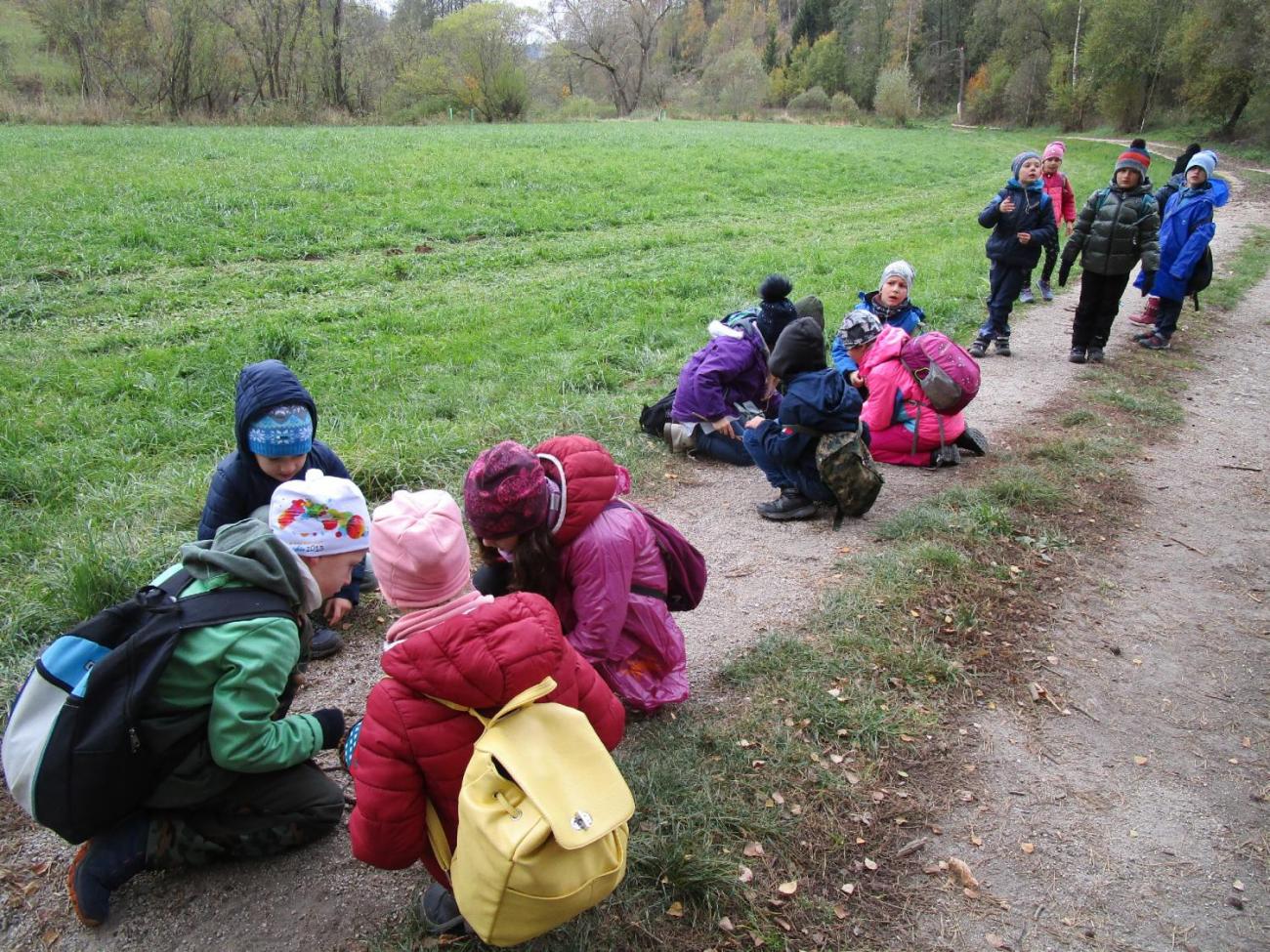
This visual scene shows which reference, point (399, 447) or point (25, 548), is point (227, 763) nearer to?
point (25, 548)

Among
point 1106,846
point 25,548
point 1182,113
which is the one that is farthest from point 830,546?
point 1182,113

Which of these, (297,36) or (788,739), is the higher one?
(297,36)

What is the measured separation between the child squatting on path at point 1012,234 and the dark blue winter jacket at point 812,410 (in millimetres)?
4406

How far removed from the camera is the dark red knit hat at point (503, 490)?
8.89 feet

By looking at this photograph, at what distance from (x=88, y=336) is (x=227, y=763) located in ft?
26.1

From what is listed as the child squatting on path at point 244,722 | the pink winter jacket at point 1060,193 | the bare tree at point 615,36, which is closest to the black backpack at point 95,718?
the child squatting on path at point 244,722

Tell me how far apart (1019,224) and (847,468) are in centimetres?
492

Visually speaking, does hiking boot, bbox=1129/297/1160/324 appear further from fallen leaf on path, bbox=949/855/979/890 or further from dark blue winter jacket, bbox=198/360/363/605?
dark blue winter jacket, bbox=198/360/363/605

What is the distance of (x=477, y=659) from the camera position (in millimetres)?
2080

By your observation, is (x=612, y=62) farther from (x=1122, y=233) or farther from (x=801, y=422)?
(x=801, y=422)

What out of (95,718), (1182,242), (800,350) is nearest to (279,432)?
(95,718)

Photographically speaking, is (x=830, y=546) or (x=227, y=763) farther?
(x=830, y=546)

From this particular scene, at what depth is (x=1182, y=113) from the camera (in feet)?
146

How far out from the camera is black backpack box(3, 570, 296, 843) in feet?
7.75
